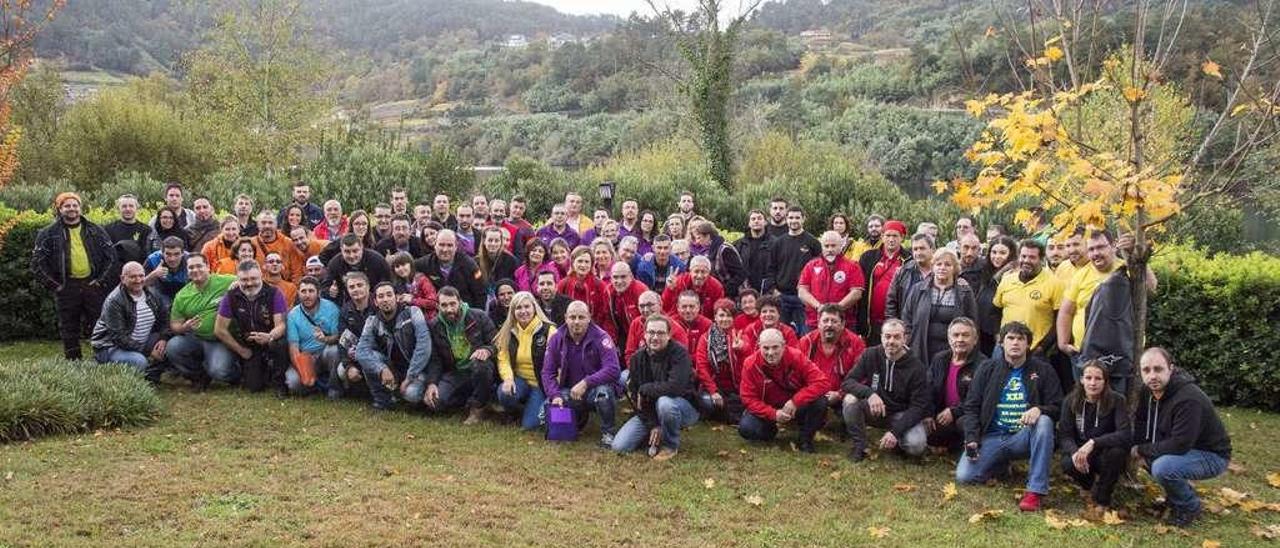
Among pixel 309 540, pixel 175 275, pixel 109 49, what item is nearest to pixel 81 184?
pixel 175 275

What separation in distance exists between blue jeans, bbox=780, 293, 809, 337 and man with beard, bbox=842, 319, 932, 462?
7.04ft

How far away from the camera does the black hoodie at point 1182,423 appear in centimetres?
618

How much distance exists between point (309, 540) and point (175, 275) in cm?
550

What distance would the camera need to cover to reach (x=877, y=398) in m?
7.61

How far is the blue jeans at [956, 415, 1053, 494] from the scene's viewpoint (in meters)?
6.64

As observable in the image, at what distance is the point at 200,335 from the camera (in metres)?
9.64

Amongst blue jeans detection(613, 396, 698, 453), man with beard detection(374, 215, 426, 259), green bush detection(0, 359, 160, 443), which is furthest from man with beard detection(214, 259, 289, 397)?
Result: blue jeans detection(613, 396, 698, 453)

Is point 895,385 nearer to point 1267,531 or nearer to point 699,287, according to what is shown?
point 699,287

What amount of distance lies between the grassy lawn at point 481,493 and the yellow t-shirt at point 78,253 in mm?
2740

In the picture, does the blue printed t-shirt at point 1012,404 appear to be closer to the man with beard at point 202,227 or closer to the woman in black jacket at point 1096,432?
the woman in black jacket at point 1096,432

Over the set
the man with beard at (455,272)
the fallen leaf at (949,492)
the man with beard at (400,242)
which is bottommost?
the fallen leaf at (949,492)

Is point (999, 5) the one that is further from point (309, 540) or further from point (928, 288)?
point (309, 540)

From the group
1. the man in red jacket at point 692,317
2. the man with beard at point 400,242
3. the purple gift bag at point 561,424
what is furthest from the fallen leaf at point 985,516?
the man with beard at point 400,242

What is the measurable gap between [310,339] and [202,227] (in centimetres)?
283
